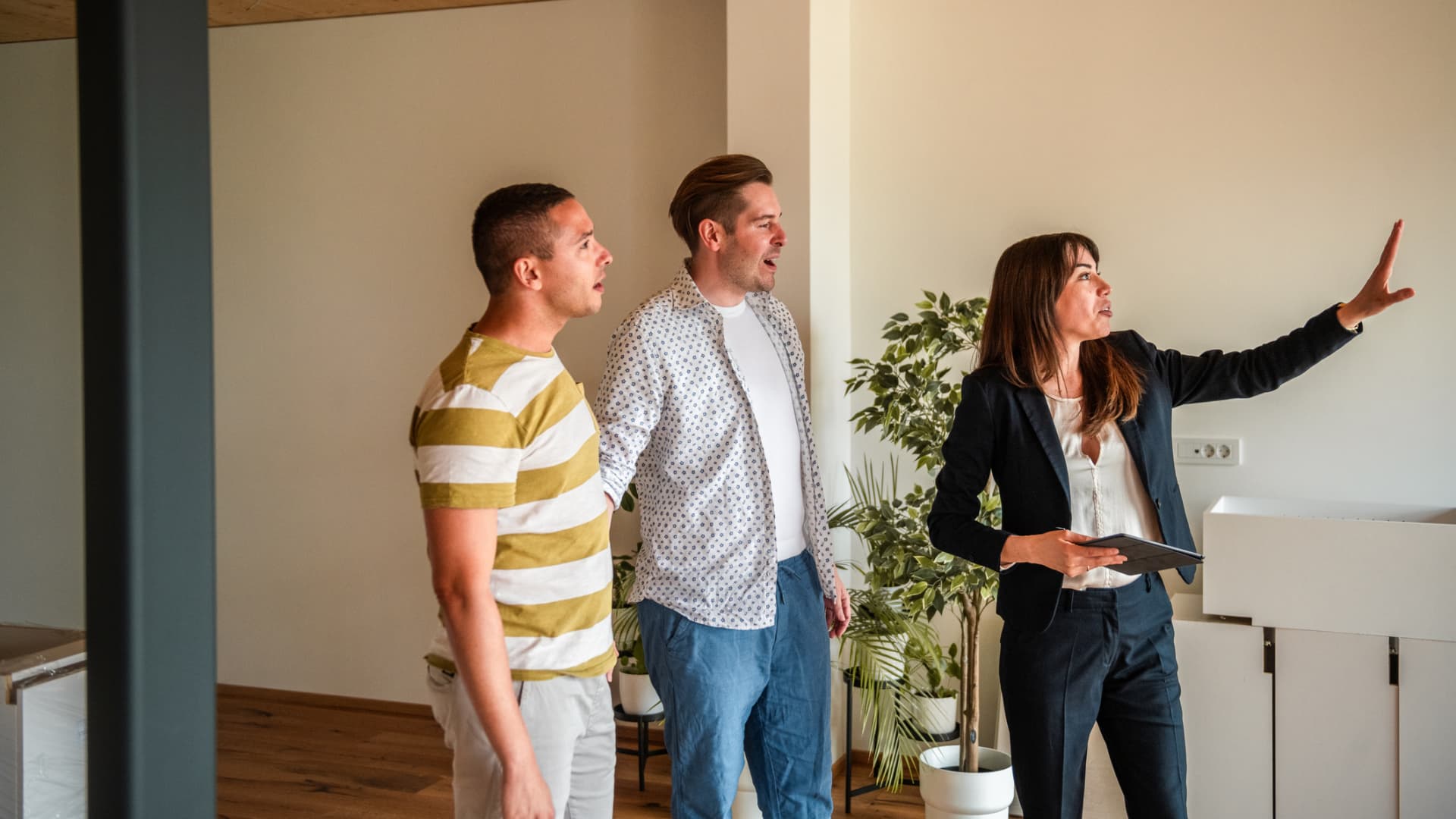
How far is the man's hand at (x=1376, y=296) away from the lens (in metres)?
2.25

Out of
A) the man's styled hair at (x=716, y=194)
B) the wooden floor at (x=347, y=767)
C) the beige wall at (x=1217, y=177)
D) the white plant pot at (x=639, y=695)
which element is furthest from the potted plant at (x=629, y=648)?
the man's styled hair at (x=716, y=194)

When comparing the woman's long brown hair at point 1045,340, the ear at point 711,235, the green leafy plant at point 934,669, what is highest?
the ear at point 711,235

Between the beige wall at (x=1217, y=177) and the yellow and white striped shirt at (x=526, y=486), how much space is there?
219 centimetres

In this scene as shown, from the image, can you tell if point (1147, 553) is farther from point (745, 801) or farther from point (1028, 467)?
point (745, 801)

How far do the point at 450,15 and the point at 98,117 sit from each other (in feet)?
10.9

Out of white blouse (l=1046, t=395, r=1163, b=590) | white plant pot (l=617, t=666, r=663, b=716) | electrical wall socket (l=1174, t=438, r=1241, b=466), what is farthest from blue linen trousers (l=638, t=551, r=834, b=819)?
electrical wall socket (l=1174, t=438, r=1241, b=466)

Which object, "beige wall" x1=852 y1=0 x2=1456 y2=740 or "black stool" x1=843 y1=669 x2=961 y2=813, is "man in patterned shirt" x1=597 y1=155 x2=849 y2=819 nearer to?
"black stool" x1=843 y1=669 x2=961 y2=813

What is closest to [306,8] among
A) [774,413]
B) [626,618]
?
[626,618]

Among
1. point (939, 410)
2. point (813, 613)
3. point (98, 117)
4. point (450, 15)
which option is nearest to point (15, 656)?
point (98, 117)

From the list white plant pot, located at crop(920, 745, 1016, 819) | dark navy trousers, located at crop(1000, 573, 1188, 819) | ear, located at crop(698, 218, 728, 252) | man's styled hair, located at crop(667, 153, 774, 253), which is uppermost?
man's styled hair, located at crop(667, 153, 774, 253)

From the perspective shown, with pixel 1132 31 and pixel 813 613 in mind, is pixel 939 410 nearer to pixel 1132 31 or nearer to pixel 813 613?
pixel 813 613

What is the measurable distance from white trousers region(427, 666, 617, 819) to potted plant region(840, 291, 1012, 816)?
1.42 meters

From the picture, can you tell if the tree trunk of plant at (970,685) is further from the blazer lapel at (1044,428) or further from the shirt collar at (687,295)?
the shirt collar at (687,295)

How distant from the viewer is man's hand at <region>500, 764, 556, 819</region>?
1.49 meters
